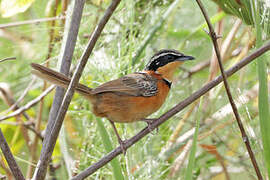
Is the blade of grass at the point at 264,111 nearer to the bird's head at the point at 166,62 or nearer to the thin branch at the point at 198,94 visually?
the thin branch at the point at 198,94

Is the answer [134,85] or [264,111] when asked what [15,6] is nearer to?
[134,85]

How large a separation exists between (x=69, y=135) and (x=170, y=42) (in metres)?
1.29

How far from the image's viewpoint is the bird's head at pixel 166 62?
270cm

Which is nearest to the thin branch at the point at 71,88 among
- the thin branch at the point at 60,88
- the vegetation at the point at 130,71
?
the thin branch at the point at 60,88

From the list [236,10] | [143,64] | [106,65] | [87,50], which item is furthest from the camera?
[143,64]

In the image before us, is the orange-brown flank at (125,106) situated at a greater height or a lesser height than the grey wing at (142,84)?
lesser

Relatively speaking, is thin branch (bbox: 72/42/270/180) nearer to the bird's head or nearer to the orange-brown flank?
the orange-brown flank

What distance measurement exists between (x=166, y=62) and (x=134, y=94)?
13.8 inches

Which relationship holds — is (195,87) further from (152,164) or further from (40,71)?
(40,71)

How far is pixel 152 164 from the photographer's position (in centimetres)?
265

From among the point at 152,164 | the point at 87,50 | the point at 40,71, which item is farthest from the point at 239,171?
the point at 87,50

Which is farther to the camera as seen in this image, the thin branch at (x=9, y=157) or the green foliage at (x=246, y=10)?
the green foliage at (x=246, y=10)

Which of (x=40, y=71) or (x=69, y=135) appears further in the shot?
(x=69, y=135)

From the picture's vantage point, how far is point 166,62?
2.81 m
